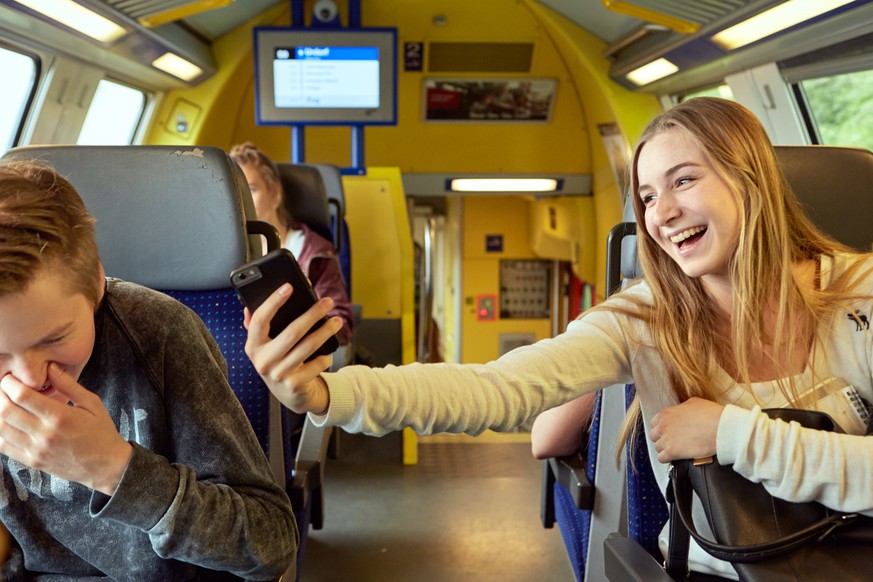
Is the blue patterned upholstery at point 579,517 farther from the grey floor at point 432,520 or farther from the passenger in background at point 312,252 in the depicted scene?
the passenger in background at point 312,252

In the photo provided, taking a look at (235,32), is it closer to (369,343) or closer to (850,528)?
(369,343)

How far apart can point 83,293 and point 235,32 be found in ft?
19.7

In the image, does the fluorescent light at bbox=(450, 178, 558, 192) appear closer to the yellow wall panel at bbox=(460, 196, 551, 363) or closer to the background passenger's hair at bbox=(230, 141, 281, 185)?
the yellow wall panel at bbox=(460, 196, 551, 363)

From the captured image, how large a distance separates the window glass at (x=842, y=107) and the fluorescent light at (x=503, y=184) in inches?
121

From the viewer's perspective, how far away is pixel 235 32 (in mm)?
6609

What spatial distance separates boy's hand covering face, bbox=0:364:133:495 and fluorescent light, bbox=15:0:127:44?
3148 millimetres

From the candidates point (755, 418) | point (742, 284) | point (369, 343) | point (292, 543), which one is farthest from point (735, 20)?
point (292, 543)

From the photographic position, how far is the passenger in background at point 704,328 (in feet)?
4.33

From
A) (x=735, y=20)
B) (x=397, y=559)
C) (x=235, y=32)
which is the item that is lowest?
(x=397, y=559)

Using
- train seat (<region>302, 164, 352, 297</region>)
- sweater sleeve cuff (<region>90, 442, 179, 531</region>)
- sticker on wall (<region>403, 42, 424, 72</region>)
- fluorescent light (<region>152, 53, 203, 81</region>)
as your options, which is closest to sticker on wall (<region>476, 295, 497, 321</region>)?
sticker on wall (<region>403, 42, 424, 72</region>)

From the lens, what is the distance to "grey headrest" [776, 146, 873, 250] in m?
1.86

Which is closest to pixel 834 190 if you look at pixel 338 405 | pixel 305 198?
pixel 338 405

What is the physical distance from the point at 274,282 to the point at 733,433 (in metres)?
0.80

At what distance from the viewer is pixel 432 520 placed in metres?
3.77
